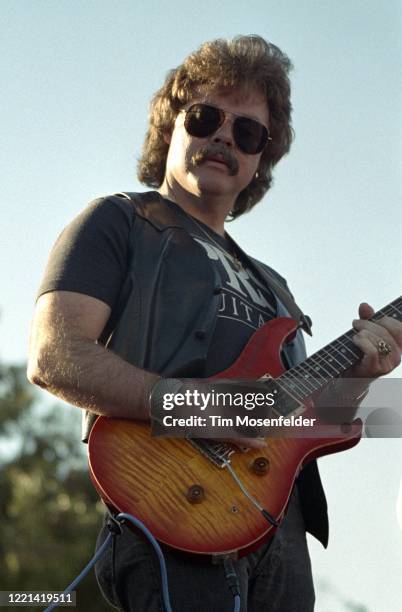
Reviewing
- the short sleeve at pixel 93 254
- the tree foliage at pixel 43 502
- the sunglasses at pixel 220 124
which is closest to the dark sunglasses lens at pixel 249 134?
the sunglasses at pixel 220 124

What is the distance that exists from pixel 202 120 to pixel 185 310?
840 millimetres

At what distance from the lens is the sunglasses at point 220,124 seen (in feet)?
11.4

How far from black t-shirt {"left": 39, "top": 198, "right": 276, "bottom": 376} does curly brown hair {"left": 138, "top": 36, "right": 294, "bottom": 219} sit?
65 cm

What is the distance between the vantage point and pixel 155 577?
2518 millimetres

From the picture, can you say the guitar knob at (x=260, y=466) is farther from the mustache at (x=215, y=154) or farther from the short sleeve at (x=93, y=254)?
the mustache at (x=215, y=154)

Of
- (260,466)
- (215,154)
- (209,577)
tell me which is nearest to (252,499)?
(260,466)

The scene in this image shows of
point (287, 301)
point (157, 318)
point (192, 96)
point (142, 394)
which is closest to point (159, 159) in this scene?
point (192, 96)

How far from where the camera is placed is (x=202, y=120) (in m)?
3.50

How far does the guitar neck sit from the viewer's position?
116 inches

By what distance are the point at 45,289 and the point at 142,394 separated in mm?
438

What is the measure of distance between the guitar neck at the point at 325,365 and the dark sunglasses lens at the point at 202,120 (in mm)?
860

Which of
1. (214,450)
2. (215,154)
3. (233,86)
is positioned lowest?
(214,450)

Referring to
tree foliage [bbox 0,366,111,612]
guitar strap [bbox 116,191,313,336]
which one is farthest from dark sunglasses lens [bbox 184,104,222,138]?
tree foliage [bbox 0,366,111,612]

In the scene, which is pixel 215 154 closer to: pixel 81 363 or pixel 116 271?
pixel 116 271
